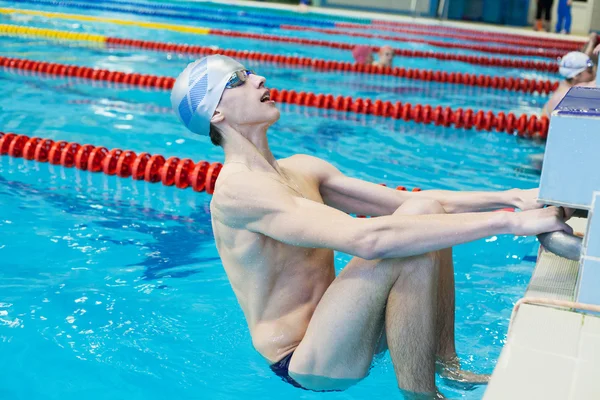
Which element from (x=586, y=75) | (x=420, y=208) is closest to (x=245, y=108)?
(x=420, y=208)

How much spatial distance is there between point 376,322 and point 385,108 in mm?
5399

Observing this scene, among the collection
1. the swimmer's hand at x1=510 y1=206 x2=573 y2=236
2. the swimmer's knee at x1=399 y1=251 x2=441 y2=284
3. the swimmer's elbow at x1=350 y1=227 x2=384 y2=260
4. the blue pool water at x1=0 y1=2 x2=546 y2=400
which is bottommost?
the blue pool water at x1=0 y1=2 x2=546 y2=400

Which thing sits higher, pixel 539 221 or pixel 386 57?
pixel 539 221

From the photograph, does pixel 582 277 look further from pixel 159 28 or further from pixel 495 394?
pixel 159 28

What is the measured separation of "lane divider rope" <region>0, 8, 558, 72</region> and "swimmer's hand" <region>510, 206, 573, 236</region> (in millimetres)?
10497

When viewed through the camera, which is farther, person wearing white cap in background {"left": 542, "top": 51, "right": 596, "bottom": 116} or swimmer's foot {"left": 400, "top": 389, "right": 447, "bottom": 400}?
person wearing white cap in background {"left": 542, "top": 51, "right": 596, "bottom": 116}

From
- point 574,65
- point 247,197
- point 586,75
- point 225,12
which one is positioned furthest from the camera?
point 225,12

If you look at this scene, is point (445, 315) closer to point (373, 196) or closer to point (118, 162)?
point (373, 196)

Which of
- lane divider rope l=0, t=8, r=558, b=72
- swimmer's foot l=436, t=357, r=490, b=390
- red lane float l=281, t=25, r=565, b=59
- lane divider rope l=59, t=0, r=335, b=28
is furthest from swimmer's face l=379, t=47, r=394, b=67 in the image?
swimmer's foot l=436, t=357, r=490, b=390

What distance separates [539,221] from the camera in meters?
2.07

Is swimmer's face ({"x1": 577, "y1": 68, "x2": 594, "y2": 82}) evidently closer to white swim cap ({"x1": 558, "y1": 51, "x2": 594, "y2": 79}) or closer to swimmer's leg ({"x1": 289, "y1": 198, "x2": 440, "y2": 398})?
white swim cap ({"x1": 558, "y1": 51, "x2": 594, "y2": 79})

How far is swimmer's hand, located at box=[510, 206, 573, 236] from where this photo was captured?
2049 mm

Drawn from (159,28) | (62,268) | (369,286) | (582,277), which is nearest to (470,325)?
(369,286)

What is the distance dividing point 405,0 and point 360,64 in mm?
11592
